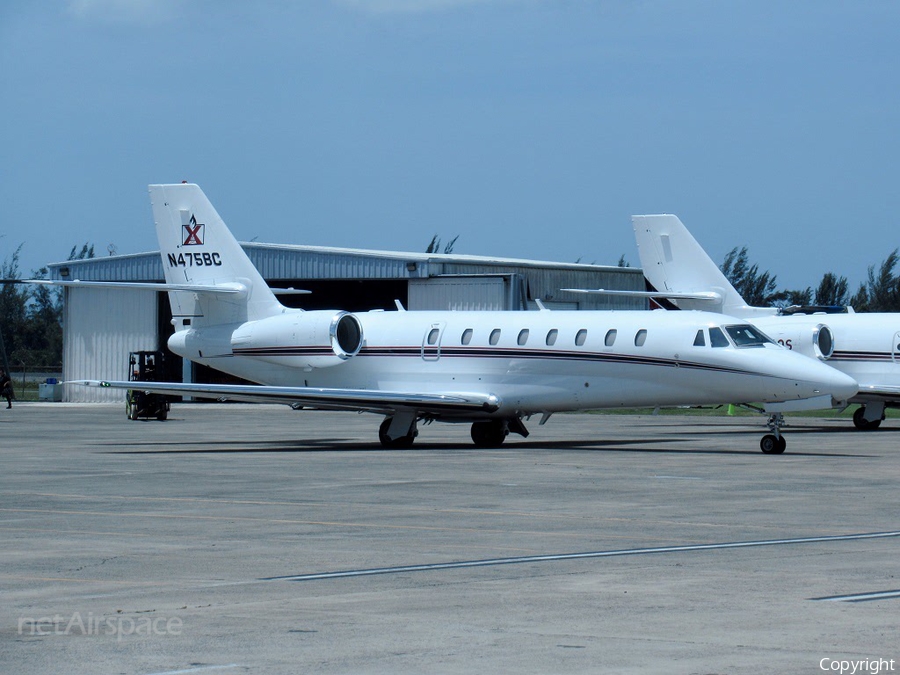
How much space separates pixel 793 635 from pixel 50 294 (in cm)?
11619

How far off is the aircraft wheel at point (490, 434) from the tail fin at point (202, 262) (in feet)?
16.9

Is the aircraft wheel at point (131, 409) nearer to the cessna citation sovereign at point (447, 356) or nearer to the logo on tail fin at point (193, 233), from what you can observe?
the cessna citation sovereign at point (447, 356)

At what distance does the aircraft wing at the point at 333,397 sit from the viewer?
25.1 meters

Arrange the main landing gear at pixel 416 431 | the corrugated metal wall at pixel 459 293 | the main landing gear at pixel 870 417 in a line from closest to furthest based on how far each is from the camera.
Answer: the main landing gear at pixel 416 431 < the main landing gear at pixel 870 417 < the corrugated metal wall at pixel 459 293

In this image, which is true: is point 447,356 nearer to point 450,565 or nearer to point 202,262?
point 202,262

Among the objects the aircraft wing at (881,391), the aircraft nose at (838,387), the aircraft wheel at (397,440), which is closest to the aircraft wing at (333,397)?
the aircraft wheel at (397,440)

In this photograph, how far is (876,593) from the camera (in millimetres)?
9250

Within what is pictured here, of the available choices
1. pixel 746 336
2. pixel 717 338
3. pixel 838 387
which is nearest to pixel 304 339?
pixel 717 338

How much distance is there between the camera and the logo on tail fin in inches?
1155

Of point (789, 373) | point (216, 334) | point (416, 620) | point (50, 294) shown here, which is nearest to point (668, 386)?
point (789, 373)

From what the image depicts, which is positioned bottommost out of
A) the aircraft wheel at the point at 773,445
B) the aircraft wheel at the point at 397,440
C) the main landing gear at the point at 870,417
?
the main landing gear at the point at 870,417

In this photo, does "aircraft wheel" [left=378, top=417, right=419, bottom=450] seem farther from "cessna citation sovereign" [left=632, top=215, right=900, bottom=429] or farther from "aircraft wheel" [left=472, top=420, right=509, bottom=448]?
"cessna citation sovereign" [left=632, top=215, right=900, bottom=429]

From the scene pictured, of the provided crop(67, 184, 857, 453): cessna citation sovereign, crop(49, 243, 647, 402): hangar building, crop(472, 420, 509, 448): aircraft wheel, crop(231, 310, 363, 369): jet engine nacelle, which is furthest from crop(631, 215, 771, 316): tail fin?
crop(231, 310, 363, 369): jet engine nacelle

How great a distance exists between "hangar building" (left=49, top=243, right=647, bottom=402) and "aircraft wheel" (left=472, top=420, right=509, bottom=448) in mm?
20236
